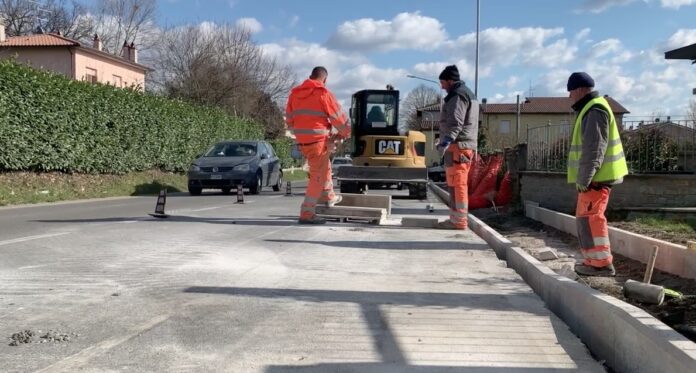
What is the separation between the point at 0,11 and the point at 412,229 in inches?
2174

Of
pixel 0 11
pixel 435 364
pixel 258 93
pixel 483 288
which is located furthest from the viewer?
pixel 0 11

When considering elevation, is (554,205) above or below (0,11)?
below

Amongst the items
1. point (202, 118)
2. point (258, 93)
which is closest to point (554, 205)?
point (202, 118)

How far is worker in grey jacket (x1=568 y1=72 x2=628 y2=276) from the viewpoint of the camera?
18.3ft

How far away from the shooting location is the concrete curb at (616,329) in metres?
2.91

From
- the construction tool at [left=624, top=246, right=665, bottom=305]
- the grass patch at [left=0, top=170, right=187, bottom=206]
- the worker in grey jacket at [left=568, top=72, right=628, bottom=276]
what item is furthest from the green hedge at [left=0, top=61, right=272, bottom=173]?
the construction tool at [left=624, top=246, right=665, bottom=305]

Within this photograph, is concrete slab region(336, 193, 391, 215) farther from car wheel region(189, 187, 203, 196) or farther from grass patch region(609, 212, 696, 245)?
car wheel region(189, 187, 203, 196)

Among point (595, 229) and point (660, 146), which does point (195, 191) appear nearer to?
point (660, 146)

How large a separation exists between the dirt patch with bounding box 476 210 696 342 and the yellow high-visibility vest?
90 centimetres

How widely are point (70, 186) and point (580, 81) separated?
1493 cm

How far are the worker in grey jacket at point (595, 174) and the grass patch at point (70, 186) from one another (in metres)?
13.0

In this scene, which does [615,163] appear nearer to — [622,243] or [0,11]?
[622,243]

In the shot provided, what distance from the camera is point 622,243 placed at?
6953mm

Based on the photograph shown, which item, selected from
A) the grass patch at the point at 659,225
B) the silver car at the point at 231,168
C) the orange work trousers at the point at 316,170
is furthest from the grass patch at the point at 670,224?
the silver car at the point at 231,168
